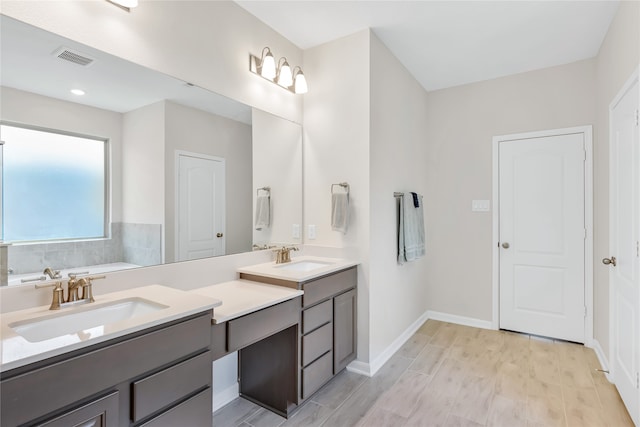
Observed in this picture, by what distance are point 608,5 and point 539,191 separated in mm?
1584

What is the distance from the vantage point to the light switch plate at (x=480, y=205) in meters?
3.50

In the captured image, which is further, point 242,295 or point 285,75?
point 285,75

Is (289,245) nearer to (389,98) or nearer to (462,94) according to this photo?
(389,98)

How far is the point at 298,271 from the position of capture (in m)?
2.19

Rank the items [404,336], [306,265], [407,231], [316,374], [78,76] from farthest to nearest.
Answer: [404,336], [407,231], [306,265], [316,374], [78,76]

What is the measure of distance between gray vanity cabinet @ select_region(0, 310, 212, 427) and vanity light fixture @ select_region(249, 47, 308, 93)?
69.7 inches

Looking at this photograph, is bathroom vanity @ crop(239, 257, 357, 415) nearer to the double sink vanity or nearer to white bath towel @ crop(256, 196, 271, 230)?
the double sink vanity

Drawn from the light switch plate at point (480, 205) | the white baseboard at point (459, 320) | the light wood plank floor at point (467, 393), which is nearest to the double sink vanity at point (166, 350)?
the light wood plank floor at point (467, 393)

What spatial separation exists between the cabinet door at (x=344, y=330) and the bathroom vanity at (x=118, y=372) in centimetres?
109

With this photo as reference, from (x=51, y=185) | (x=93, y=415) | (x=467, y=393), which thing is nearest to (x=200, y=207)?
(x=51, y=185)

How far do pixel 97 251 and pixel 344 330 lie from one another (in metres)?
1.67

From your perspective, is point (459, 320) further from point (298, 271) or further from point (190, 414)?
point (190, 414)

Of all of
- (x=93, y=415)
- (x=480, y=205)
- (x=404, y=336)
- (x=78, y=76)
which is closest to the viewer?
(x=93, y=415)

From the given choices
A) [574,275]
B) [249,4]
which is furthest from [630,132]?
[249,4]
